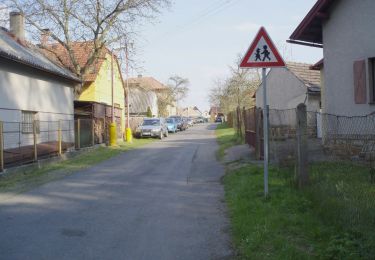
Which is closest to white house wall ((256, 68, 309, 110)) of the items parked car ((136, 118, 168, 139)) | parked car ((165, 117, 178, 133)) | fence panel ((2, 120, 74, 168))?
parked car ((136, 118, 168, 139))

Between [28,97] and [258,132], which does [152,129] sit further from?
[258,132]

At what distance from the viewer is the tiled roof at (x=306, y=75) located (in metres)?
24.0

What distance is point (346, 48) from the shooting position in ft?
43.5

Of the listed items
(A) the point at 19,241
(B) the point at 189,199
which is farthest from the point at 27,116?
(A) the point at 19,241

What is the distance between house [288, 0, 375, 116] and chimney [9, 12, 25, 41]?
17.9 metres

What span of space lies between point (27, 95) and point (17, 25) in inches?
317

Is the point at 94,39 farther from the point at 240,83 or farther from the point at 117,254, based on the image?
the point at 240,83

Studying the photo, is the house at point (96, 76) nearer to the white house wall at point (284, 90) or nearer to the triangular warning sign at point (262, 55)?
the white house wall at point (284, 90)

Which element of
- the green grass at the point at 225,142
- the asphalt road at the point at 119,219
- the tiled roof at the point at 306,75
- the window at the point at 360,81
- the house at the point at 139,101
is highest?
the house at the point at 139,101

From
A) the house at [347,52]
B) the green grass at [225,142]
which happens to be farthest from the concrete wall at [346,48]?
the green grass at [225,142]

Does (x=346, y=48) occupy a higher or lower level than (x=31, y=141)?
higher

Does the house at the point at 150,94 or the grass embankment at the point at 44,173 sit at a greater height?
the house at the point at 150,94

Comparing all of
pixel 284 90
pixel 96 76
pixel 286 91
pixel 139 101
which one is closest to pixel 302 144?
pixel 286 91

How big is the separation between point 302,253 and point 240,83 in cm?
5706
